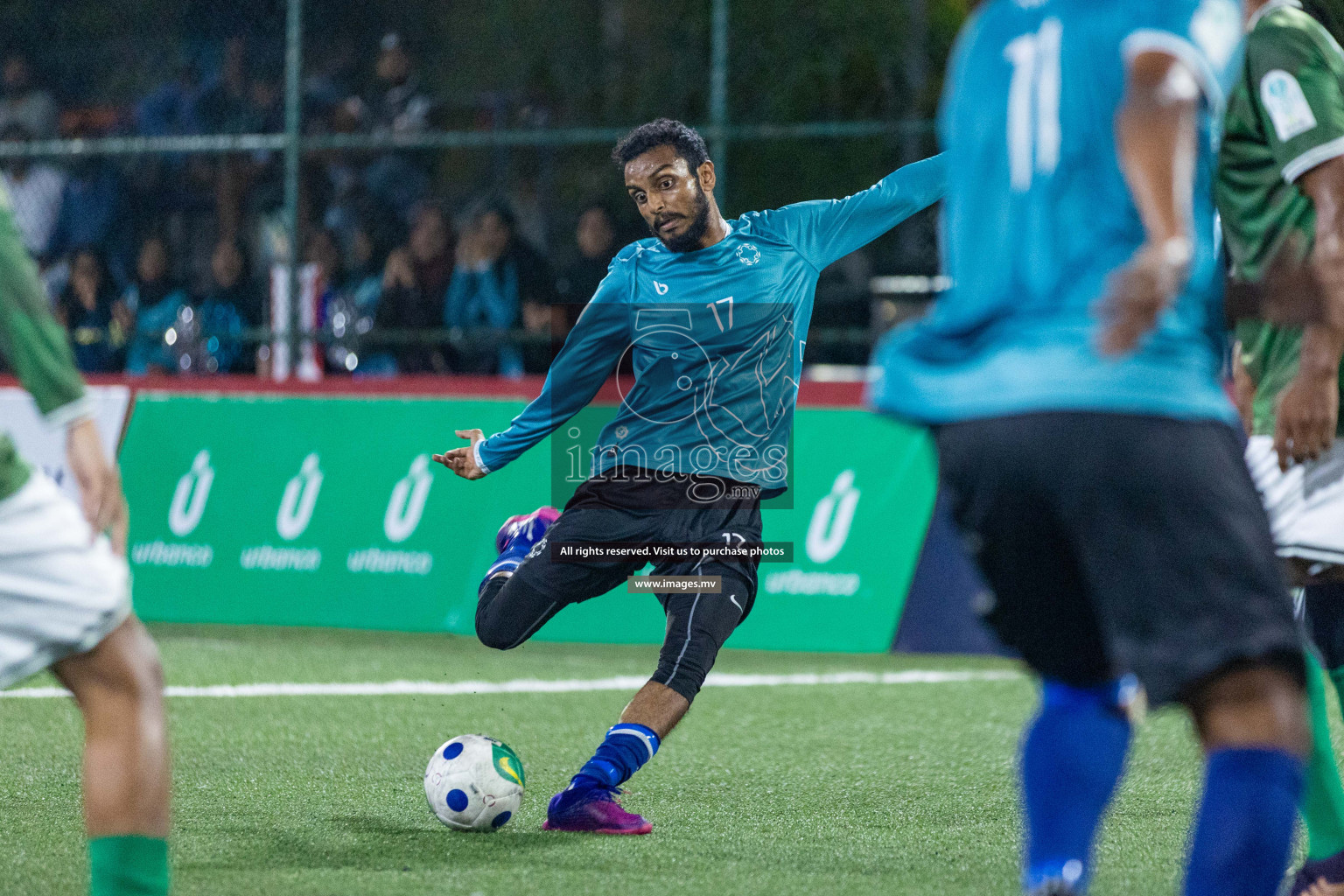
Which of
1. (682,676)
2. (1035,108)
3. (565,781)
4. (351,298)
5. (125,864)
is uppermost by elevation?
(1035,108)

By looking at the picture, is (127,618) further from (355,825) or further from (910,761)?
(910,761)

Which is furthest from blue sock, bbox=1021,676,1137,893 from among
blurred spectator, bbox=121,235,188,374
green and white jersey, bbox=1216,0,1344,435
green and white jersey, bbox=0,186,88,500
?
blurred spectator, bbox=121,235,188,374

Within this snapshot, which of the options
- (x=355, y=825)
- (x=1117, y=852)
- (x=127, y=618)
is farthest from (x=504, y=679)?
(x=127, y=618)

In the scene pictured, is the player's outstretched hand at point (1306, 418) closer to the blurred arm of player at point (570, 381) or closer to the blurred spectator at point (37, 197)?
the blurred arm of player at point (570, 381)

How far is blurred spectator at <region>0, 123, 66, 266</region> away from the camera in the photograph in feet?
45.8

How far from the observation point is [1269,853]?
2654mm

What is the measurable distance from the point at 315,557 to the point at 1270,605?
800 centimetres

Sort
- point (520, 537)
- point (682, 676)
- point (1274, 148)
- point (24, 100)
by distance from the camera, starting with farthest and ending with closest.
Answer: point (24, 100), point (520, 537), point (682, 676), point (1274, 148)

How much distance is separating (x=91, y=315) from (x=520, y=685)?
6.54m

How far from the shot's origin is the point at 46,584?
123 inches

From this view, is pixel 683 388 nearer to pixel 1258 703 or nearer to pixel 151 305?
pixel 1258 703

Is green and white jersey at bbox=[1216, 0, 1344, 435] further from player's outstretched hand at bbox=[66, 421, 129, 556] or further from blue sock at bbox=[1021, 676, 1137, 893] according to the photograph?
player's outstretched hand at bbox=[66, 421, 129, 556]

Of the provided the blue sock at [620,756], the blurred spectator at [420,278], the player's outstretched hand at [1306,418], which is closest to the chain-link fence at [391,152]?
the blurred spectator at [420,278]

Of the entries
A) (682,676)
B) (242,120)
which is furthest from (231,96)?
(682,676)
